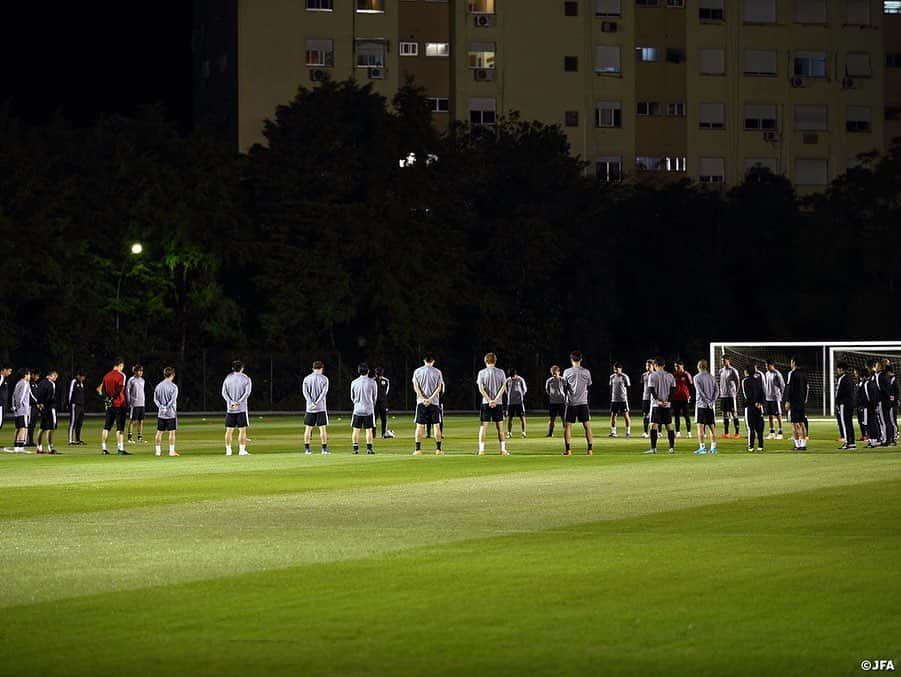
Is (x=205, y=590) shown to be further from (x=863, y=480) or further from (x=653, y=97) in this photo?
(x=653, y=97)

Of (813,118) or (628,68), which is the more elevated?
(628,68)

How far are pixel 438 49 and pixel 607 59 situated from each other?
10.2m

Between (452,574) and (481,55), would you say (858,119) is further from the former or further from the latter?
(452,574)

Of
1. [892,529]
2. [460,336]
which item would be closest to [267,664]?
[892,529]

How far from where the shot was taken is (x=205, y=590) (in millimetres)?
13555

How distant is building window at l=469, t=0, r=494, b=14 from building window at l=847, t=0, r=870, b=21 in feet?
74.8

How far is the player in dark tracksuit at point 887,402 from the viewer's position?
122ft

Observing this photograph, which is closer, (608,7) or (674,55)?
(608,7)

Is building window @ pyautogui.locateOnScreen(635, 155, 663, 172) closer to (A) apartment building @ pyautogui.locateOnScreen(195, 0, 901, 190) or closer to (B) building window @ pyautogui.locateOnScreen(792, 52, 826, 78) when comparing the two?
(A) apartment building @ pyautogui.locateOnScreen(195, 0, 901, 190)

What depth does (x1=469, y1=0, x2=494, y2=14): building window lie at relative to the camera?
9762 cm

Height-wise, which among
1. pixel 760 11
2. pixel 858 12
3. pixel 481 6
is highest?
pixel 858 12

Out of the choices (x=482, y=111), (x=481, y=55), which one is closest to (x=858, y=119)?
(x=482, y=111)

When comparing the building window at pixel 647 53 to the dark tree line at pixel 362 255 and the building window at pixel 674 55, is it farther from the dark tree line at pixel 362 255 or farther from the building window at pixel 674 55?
the dark tree line at pixel 362 255

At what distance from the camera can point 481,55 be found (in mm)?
98062
